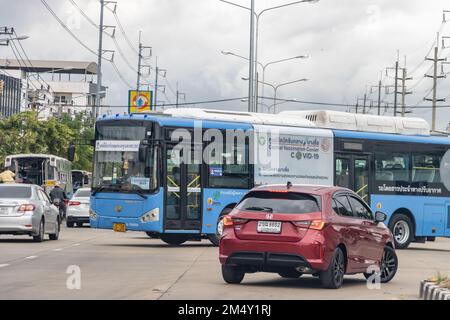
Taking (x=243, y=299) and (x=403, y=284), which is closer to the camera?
(x=243, y=299)

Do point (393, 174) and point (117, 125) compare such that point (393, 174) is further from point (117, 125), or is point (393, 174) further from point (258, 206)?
point (258, 206)

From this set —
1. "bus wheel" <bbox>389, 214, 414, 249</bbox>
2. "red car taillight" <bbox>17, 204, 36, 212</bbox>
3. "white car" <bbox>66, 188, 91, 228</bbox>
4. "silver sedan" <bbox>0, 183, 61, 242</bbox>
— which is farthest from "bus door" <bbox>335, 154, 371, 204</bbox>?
"white car" <bbox>66, 188, 91, 228</bbox>

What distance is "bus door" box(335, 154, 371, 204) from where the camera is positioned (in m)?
31.8

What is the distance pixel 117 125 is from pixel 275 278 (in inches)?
449

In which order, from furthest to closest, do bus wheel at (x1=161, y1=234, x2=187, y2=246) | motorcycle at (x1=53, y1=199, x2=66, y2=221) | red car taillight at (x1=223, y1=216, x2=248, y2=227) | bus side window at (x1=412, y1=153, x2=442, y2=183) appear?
motorcycle at (x1=53, y1=199, x2=66, y2=221), bus side window at (x1=412, y1=153, x2=442, y2=183), bus wheel at (x1=161, y1=234, x2=187, y2=246), red car taillight at (x1=223, y1=216, x2=248, y2=227)

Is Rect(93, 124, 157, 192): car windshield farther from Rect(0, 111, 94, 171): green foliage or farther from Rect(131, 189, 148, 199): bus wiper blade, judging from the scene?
Rect(0, 111, 94, 171): green foliage

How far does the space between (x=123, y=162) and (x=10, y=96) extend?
119156mm

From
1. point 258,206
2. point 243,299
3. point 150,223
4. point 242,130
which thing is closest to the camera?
point 243,299

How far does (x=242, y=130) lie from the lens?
30.0 m

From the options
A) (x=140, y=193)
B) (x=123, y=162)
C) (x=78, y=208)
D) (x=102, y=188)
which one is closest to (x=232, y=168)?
(x=140, y=193)

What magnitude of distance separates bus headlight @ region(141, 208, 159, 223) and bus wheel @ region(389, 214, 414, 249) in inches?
312

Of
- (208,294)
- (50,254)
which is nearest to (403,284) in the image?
(208,294)

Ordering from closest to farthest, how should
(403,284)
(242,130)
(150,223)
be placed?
(403,284)
(150,223)
(242,130)
